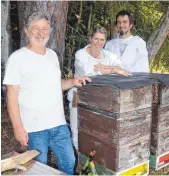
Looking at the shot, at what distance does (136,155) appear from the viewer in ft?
7.89

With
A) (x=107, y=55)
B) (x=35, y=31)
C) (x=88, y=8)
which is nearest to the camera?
(x=35, y=31)

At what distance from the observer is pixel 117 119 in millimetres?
2178

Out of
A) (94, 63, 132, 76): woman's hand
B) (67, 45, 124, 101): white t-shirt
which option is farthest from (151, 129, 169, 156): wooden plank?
(67, 45, 124, 101): white t-shirt

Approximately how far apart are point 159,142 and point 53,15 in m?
1.76

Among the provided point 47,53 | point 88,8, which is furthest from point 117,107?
point 88,8

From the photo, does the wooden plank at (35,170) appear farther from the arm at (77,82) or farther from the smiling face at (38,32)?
the smiling face at (38,32)

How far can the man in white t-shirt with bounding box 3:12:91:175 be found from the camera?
2178mm

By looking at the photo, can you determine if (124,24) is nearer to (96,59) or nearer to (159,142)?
(96,59)

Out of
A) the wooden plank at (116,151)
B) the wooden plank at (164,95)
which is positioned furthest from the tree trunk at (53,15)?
the wooden plank at (164,95)

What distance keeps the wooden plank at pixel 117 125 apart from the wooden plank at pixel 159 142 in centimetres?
19

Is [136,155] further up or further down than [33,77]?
further down

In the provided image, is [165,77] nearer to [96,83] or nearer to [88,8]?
[96,83]

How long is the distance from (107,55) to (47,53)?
0.69 meters

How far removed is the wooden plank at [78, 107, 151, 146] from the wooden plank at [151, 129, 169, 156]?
7.4 inches
